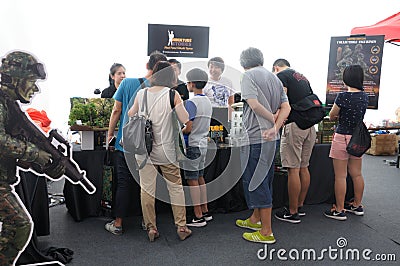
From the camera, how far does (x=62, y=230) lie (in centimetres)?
267

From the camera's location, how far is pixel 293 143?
285 cm

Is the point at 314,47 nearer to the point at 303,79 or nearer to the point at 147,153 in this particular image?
the point at 303,79

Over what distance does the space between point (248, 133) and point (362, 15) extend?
15.4ft

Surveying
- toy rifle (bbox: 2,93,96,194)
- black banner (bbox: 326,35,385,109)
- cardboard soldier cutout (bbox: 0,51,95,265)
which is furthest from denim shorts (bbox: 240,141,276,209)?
black banner (bbox: 326,35,385,109)

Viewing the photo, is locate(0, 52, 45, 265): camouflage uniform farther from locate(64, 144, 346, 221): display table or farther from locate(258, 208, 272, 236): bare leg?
locate(258, 208, 272, 236): bare leg

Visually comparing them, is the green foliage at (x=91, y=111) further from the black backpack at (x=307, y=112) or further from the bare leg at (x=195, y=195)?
the black backpack at (x=307, y=112)

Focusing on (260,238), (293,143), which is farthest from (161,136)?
(293,143)

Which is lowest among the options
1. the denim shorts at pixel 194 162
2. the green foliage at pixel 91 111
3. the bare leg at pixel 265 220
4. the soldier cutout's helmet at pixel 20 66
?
the bare leg at pixel 265 220

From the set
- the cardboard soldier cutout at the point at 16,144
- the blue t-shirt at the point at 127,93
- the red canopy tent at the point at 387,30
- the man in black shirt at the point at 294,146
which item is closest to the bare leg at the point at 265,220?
the man in black shirt at the point at 294,146

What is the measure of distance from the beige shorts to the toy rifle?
161 centimetres

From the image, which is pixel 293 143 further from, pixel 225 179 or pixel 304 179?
pixel 225 179

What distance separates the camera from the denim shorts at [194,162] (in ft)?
8.63

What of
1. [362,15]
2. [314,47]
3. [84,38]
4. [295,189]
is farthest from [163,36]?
[362,15]

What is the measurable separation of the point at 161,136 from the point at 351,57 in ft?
8.61
